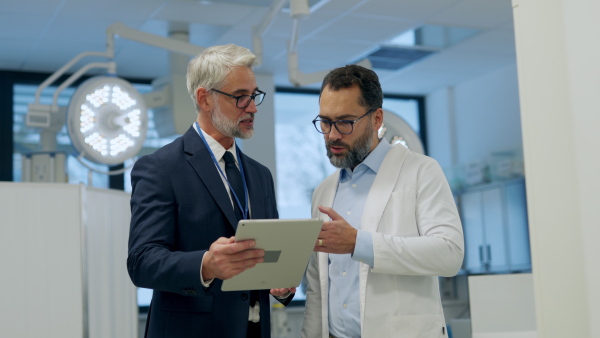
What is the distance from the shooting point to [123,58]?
561cm

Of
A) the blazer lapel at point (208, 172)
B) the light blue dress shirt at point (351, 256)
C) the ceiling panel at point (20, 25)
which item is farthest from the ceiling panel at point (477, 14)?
the blazer lapel at point (208, 172)

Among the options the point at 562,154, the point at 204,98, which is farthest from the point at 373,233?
the point at 562,154

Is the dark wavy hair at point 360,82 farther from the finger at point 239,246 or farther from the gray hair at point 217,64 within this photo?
the finger at point 239,246

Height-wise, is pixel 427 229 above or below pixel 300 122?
below

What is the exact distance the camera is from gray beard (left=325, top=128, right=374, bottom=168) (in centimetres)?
196

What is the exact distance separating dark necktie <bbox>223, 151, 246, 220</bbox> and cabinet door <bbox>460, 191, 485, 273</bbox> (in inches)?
181

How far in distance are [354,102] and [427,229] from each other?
0.41 m

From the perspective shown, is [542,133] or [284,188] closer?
[542,133]

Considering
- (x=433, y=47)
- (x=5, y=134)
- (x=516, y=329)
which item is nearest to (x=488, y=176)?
(x=433, y=47)

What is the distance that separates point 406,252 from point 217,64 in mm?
707

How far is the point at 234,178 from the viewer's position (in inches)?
73.5

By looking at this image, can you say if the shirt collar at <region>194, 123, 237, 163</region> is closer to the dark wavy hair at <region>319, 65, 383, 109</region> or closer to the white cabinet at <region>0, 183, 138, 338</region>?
the dark wavy hair at <region>319, 65, 383, 109</region>

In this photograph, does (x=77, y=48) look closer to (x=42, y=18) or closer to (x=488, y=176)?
(x=42, y=18)

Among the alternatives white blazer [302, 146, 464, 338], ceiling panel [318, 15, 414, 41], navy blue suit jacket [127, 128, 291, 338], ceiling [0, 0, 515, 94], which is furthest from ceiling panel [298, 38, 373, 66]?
navy blue suit jacket [127, 128, 291, 338]
